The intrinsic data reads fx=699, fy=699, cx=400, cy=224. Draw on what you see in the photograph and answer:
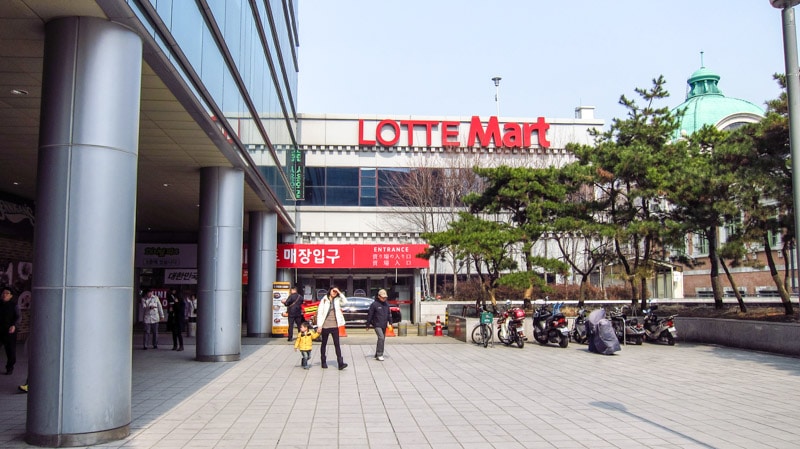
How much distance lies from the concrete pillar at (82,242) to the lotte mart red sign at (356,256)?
77.0 feet

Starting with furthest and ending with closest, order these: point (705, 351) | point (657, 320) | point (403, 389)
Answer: point (657, 320)
point (705, 351)
point (403, 389)

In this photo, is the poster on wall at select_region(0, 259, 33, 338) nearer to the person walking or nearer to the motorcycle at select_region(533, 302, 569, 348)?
the person walking

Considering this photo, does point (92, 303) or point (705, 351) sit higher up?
point (92, 303)

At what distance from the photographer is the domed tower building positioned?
43812 mm

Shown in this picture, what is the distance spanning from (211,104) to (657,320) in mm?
14801

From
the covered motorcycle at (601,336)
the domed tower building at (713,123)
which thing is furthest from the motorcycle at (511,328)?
the domed tower building at (713,123)

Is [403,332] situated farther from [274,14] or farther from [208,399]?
[208,399]

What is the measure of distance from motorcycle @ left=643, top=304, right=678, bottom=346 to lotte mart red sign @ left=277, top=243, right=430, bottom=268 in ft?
41.1

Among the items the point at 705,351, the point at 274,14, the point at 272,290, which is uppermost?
the point at 274,14

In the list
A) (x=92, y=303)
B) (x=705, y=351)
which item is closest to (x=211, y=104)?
(x=92, y=303)

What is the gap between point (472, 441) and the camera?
7.67m

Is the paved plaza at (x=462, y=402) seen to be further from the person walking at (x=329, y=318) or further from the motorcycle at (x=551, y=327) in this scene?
the motorcycle at (x=551, y=327)

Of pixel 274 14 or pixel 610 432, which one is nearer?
pixel 610 432

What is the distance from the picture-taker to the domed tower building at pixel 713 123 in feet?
144
